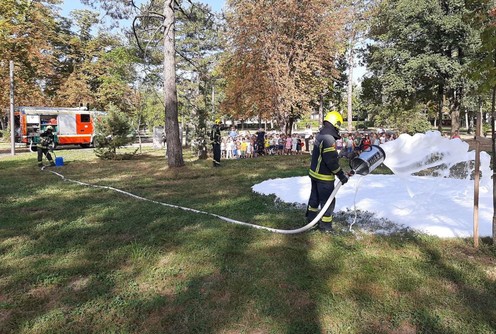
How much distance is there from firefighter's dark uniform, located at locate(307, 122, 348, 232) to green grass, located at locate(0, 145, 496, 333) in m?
0.40

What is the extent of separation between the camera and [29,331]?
10.4ft

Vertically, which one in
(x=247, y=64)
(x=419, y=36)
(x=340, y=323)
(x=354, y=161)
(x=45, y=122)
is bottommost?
(x=340, y=323)

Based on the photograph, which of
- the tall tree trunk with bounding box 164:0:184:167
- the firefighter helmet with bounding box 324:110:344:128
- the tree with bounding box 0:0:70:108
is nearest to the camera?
the firefighter helmet with bounding box 324:110:344:128

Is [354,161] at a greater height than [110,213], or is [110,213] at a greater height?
[354,161]

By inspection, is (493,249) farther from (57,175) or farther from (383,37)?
(383,37)

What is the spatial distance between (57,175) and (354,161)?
10424mm

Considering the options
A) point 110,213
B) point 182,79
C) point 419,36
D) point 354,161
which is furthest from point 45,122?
point 419,36

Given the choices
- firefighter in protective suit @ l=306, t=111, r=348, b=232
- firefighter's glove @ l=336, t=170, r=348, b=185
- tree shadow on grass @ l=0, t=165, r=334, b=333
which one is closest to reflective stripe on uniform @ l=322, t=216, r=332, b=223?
firefighter in protective suit @ l=306, t=111, r=348, b=232

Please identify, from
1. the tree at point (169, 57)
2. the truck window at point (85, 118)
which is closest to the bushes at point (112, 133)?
the tree at point (169, 57)

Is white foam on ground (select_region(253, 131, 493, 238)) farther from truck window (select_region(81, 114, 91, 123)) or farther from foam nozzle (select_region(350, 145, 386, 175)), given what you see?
truck window (select_region(81, 114, 91, 123))

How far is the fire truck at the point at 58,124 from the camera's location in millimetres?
25297

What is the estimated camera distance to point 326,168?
5570mm

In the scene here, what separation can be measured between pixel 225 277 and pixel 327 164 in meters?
2.34

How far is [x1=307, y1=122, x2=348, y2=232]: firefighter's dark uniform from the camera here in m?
5.39
